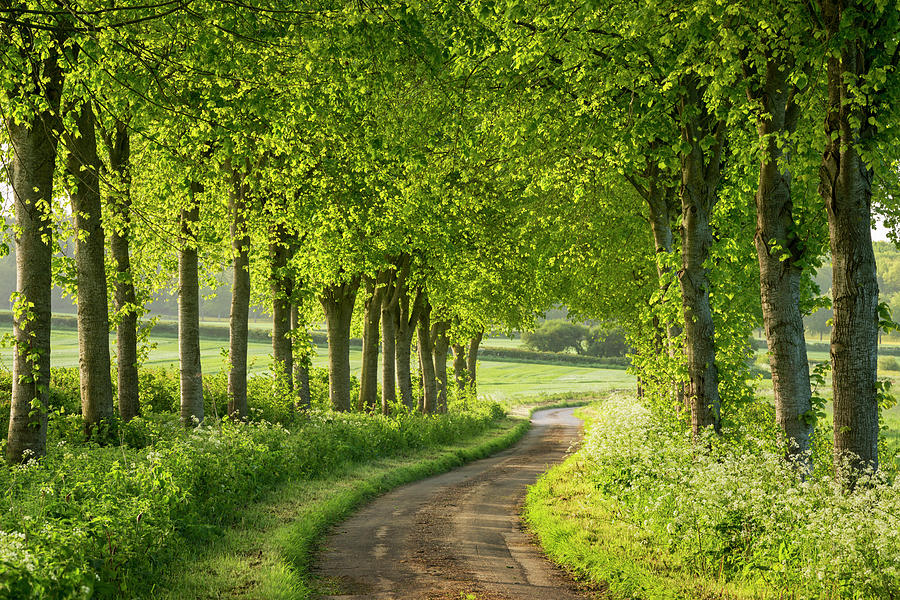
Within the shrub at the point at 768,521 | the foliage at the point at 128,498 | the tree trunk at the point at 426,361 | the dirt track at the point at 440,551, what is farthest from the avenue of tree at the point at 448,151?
the tree trunk at the point at 426,361

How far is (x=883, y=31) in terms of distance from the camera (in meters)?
9.16

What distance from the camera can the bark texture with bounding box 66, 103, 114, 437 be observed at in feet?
48.7

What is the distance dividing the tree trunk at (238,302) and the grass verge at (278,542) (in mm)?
4315

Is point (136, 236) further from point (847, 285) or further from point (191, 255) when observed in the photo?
point (847, 285)

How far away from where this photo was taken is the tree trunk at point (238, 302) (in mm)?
20183

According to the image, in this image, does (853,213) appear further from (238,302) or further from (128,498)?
(238,302)

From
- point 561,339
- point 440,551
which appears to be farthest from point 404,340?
point 561,339

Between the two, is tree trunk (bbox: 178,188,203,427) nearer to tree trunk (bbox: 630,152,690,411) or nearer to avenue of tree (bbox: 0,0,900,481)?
avenue of tree (bbox: 0,0,900,481)

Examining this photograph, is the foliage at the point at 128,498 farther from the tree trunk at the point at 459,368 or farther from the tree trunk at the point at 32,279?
the tree trunk at the point at 459,368

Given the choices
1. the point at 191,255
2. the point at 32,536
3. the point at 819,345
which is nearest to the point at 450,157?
the point at 191,255

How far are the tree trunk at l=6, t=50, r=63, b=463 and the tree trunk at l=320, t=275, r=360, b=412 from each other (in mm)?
16134

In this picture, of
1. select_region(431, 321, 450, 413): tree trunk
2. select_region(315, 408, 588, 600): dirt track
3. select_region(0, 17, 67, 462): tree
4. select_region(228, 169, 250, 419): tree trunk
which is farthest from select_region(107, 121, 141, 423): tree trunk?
select_region(431, 321, 450, 413): tree trunk

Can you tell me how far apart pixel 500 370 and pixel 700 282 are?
323 feet

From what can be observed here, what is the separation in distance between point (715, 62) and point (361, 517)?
11.0 meters
